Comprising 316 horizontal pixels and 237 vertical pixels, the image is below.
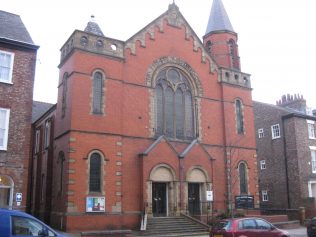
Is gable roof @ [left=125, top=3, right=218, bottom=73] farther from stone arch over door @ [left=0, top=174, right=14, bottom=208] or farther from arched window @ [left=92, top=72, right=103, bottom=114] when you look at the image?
stone arch over door @ [left=0, top=174, right=14, bottom=208]

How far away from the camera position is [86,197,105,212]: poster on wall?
24.3 metres

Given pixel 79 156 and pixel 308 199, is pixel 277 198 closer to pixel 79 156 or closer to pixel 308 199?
pixel 308 199

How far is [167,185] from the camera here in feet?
93.2

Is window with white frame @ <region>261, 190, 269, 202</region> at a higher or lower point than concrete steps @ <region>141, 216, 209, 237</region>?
higher

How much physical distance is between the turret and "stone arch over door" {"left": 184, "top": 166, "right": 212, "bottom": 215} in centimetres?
1098

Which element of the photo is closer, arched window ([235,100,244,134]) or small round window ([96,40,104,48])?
small round window ([96,40,104,48])

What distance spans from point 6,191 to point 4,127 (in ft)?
11.0

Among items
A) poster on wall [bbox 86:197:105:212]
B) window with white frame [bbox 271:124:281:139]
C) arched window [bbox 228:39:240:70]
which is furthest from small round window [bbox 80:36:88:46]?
window with white frame [bbox 271:124:281:139]

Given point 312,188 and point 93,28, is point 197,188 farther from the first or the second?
point 312,188

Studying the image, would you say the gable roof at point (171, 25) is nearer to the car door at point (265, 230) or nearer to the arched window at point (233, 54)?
the arched window at point (233, 54)

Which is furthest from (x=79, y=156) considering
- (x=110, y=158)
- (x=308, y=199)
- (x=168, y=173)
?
(x=308, y=199)

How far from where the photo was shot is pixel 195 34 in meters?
33.1

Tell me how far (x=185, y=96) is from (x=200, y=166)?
5810mm

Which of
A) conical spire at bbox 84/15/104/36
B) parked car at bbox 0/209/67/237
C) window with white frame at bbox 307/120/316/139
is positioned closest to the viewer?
parked car at bbox 0/209/67/237
